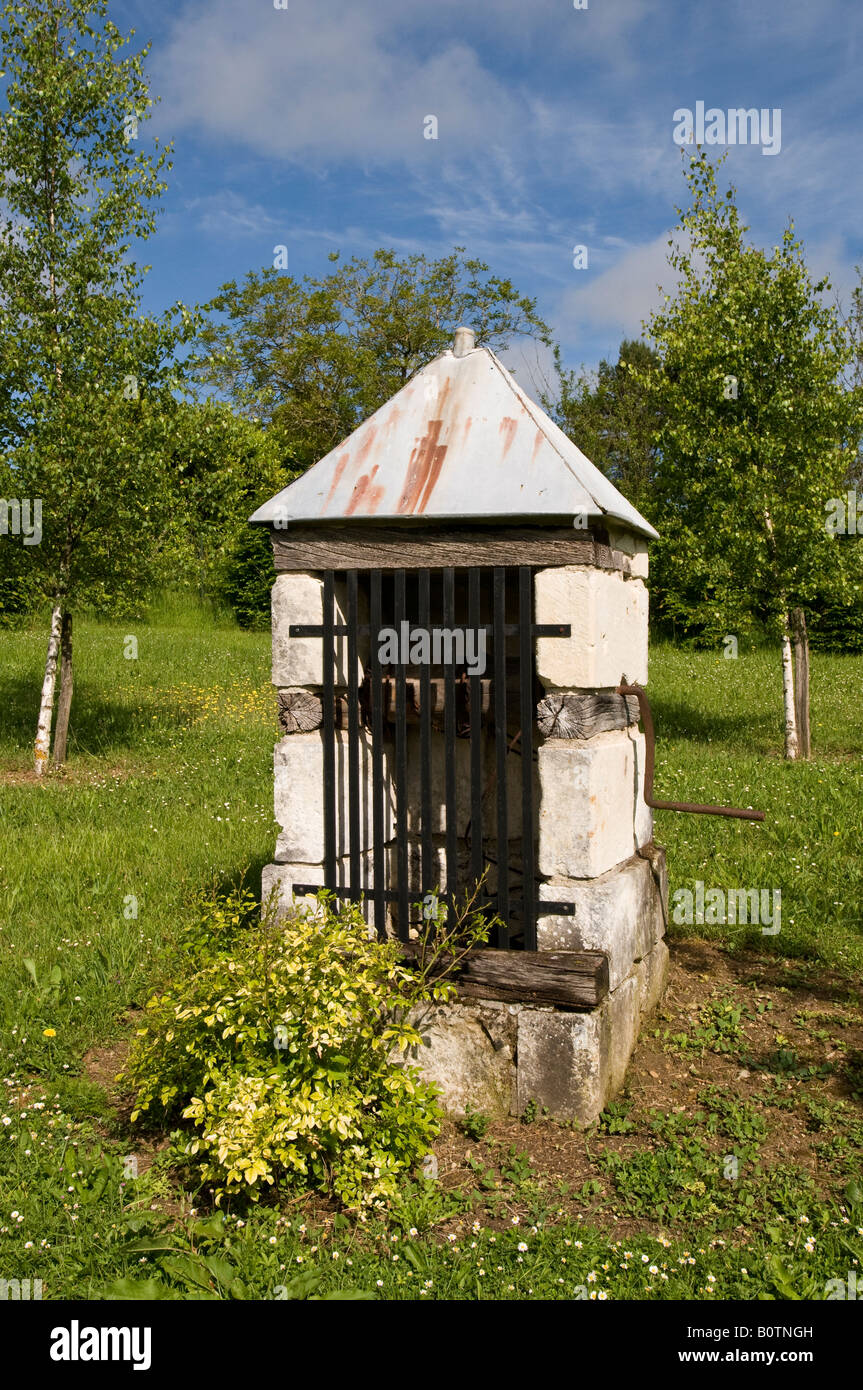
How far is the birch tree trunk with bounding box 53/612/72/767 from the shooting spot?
32.5 feet

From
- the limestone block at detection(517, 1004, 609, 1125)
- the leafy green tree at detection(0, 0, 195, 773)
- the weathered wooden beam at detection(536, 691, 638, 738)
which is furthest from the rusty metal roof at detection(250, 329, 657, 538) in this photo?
the leafy green tree at detection(0, 0, 195, 773)

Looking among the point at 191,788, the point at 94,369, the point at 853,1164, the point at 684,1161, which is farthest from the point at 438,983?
the point at 94,369

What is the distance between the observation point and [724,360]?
10.1 metres

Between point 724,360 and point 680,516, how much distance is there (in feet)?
5.49

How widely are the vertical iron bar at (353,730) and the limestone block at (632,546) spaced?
3.46 feet

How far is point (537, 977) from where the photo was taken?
143 inches

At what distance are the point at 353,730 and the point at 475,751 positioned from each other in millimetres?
545

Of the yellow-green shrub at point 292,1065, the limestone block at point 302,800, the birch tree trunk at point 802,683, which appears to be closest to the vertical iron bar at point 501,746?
the yellow-green shrub at point 292,1065

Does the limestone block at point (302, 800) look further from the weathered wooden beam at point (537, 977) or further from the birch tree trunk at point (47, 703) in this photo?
the birch tree trunk at point (47, 703)

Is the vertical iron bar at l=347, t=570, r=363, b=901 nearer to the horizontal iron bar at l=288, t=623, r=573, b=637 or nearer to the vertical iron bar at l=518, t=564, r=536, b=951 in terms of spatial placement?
the horizontal iron bar at l=288, t=623, r=573, b=637

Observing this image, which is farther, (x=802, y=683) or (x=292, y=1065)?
(x=802, y=683)

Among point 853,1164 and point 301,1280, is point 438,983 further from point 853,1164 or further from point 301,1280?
point 853,1164

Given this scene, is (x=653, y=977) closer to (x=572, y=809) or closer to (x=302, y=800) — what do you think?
(x=572, y=809)

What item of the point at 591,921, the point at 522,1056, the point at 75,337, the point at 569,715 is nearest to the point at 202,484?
the point at 75,337
